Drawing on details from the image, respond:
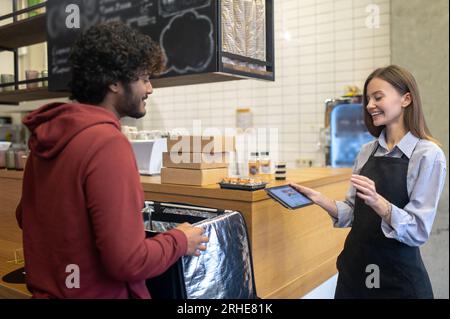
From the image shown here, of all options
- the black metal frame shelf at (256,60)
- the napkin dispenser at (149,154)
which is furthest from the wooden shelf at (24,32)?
the black metal frame shelf at (256,60)

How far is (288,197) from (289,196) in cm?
2

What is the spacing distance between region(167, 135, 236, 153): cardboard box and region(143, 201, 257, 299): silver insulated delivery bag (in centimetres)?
42

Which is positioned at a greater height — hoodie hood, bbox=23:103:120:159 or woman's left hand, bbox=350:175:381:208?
hoodie hood, bbox=23:103:120:159

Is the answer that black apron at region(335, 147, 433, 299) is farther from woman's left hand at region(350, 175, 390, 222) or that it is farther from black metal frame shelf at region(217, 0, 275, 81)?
black metal frame shelf at region(217, 0, 275, 81)

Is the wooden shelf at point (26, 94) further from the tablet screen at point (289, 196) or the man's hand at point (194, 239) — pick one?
the man's hand at point (194, 239)

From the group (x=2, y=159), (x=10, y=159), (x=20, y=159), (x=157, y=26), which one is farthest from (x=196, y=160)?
(x=2, y=159)

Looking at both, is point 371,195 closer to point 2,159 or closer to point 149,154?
point 149,154

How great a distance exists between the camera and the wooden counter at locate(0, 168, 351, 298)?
5.60ft

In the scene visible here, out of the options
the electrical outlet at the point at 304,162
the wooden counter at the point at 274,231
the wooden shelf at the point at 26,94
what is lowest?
the wooden counter at the point at 274,231

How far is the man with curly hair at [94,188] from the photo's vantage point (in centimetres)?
92

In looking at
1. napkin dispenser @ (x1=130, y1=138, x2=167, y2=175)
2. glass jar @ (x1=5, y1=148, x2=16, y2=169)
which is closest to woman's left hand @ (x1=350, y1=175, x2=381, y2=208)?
napkin dispenser @ (x1=130, y1=138, x2=167, y2=175)

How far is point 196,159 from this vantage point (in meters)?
1.84

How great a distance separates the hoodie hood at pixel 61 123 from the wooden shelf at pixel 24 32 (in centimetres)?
217

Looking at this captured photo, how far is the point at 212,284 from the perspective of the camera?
1243 mm
